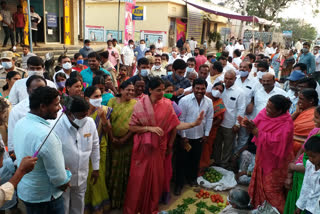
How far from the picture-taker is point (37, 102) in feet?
6.43

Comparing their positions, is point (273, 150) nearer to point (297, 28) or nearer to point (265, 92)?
point (265, 92)

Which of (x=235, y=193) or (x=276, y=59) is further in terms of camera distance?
(x=276, y=59)

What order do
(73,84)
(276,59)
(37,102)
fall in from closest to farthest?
(37,102) < (73,84) < (276,59)

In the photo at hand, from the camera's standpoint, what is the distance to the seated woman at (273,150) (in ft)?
10.00

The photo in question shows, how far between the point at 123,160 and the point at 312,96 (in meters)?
2.52

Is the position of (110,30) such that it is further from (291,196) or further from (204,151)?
(291,196)

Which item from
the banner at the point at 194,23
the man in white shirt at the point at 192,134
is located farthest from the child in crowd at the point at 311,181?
the banner at the point at 194,23

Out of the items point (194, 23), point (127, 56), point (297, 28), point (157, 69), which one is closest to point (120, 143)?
point (157, 69)

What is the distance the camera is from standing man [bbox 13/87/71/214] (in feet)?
6.28

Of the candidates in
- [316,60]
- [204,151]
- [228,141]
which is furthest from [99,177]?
[316,60]

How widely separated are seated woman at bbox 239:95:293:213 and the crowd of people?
1 cm

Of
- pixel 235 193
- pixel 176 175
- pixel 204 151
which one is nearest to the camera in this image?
pixel 235 193

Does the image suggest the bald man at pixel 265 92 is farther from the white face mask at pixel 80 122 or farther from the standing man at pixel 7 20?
the standing man at pixel 7 20

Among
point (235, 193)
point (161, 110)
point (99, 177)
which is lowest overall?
point (99, 177)
